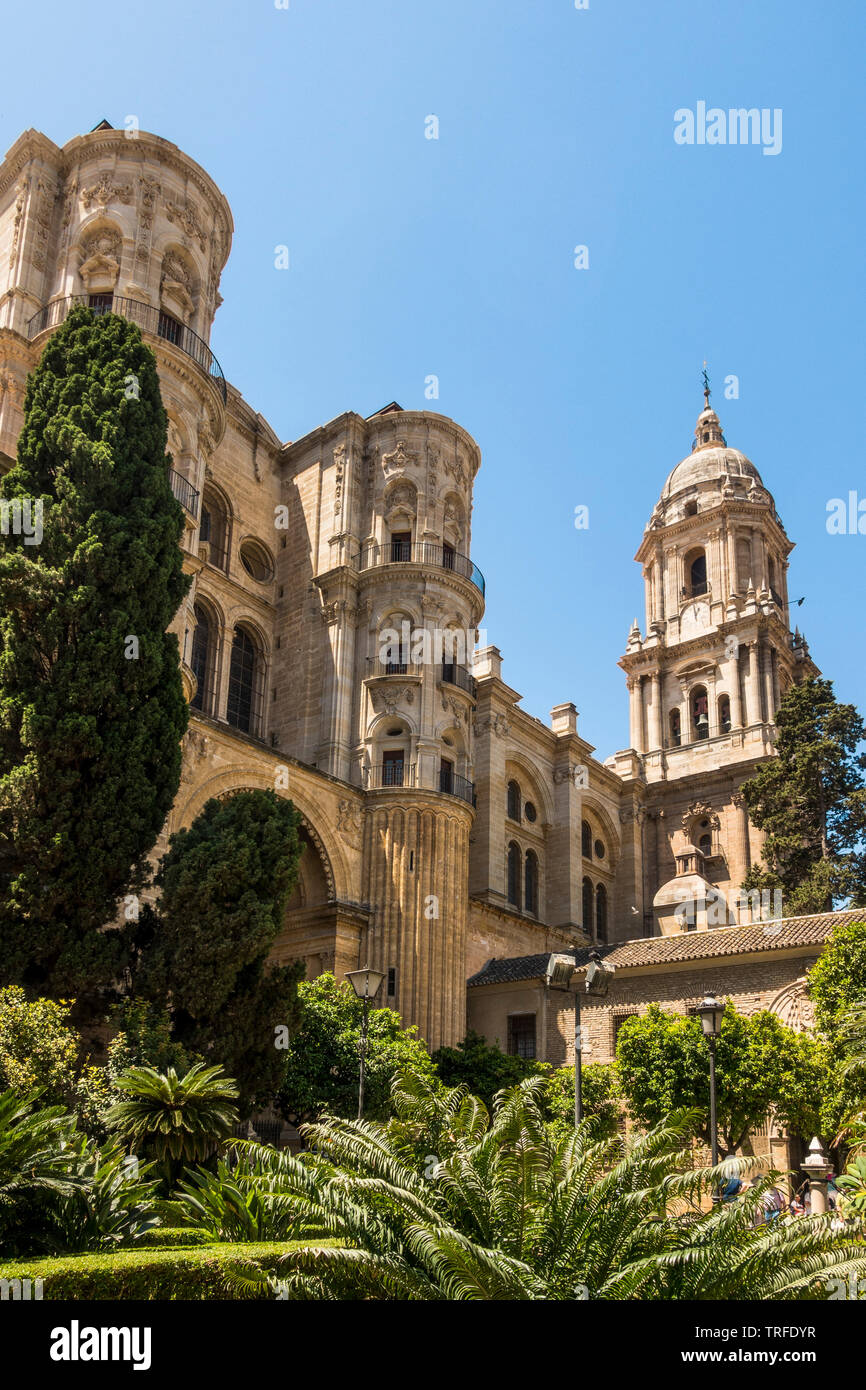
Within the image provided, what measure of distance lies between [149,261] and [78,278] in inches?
70.5

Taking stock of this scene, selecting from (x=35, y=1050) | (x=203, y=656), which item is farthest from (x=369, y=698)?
(x=35, y=1050)

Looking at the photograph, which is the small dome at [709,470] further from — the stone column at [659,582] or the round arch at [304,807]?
the round arch at [304,807]

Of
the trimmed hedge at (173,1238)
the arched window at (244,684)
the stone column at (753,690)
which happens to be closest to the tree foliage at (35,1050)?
the trimmed hedge at (173,1238)

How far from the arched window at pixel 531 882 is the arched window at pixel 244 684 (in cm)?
1168

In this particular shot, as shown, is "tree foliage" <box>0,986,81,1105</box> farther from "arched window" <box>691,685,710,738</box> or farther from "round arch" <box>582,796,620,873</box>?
"arched window" <box>691,685,710,738</box>

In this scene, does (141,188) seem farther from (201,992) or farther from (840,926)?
(840,926)

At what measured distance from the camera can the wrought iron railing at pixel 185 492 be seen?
26328 mm

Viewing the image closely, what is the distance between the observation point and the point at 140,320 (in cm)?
2741

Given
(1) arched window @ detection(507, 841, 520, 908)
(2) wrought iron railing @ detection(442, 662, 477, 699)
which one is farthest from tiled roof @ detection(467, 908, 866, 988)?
(2) wrought iron railing @ detection(442, 662, 477, 699)

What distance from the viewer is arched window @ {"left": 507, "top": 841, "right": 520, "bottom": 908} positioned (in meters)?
38.7

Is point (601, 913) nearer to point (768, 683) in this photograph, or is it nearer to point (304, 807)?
point (768, 683)

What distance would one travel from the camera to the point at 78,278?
2839cm

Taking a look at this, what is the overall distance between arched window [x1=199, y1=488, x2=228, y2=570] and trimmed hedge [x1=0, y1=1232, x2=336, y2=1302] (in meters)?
26.5
